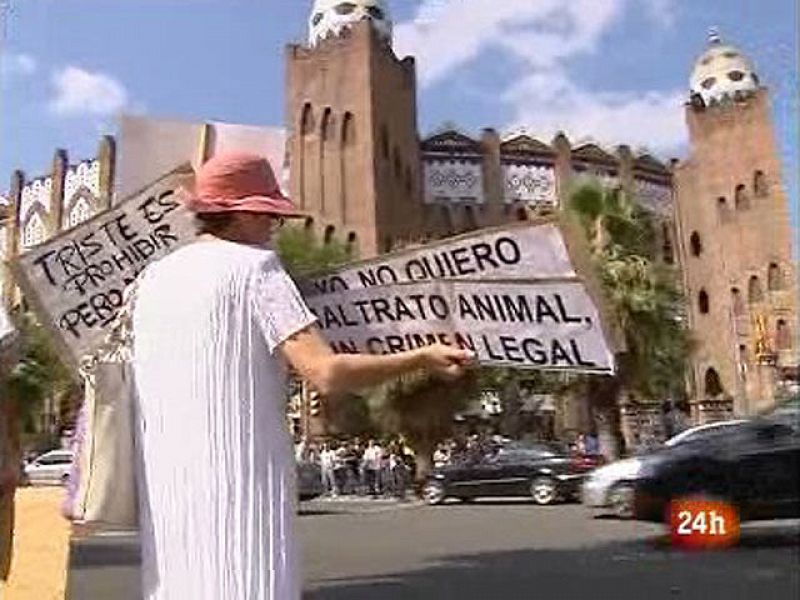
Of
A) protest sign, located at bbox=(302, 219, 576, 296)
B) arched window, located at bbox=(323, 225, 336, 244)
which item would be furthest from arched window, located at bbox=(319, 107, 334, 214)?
protest sign, located at bbox=(302, 219, 576, 296)

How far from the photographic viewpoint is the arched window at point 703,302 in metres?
3.40

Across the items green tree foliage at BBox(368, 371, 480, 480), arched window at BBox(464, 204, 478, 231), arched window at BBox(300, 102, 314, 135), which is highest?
arched window at BBox(300, 102, 314, 135)

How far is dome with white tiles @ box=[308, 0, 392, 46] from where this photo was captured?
3086 mm

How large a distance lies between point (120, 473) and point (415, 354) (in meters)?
0.46

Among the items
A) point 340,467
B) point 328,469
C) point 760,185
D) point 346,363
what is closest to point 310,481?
point 328,469

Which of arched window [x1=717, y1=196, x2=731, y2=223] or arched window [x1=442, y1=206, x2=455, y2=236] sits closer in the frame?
arched window [x1=442, y1=206, x2=455, y2=236]

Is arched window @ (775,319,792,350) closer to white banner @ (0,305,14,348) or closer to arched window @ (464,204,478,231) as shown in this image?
arched window @ (464,204,478,231)

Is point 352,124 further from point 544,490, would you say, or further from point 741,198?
point 544,490

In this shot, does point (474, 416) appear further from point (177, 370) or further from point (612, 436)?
point (177, 370)

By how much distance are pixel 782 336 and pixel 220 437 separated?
7.33 ft

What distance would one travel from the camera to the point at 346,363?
56.3 inches

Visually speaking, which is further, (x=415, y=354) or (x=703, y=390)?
(x=703, y=390)

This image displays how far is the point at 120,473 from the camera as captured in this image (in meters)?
1.54

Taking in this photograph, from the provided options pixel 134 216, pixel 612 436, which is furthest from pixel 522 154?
pixel 134 216
